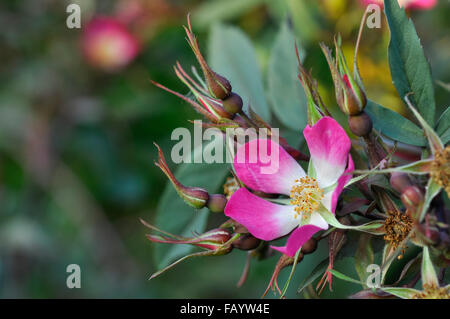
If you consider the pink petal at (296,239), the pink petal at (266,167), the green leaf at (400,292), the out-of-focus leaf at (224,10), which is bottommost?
the green leaf at (400,292)

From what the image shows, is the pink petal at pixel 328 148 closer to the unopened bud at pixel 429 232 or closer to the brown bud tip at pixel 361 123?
the brown bud tip at pixel 361 123

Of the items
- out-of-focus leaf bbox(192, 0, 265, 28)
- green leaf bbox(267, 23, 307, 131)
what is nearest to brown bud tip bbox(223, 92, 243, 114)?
green leaf bbox(267, 23, 307, 131)

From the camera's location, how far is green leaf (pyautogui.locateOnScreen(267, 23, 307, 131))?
1058 millimetres

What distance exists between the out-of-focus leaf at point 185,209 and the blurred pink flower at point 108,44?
44.2 inches

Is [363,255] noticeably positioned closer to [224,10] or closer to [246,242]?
[246,242]

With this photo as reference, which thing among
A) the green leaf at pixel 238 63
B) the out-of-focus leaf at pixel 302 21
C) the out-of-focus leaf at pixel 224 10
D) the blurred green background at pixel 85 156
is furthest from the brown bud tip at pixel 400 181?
the blurred green background at pixel 85 156

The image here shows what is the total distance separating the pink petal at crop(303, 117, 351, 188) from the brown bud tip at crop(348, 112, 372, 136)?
20 millimetres

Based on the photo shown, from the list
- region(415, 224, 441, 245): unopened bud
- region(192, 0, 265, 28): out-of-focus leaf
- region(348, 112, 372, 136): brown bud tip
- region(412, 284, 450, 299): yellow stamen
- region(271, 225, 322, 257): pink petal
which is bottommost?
region(412, 284, 450, 299): yellow stamen

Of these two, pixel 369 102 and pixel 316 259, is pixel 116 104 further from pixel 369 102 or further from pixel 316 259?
pixel 369 102

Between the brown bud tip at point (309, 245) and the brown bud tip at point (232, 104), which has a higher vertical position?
the brown bud tip at point (232, 104)

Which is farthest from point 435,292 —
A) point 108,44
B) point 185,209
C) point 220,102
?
point 108,44

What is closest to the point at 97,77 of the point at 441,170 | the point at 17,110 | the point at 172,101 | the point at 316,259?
the point at 17,110

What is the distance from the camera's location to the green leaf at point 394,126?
0.71 m

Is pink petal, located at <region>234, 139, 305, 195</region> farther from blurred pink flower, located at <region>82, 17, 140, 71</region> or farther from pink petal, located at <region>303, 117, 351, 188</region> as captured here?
blurred pink flower, located at <region>82, 17, 140, 71</region>
